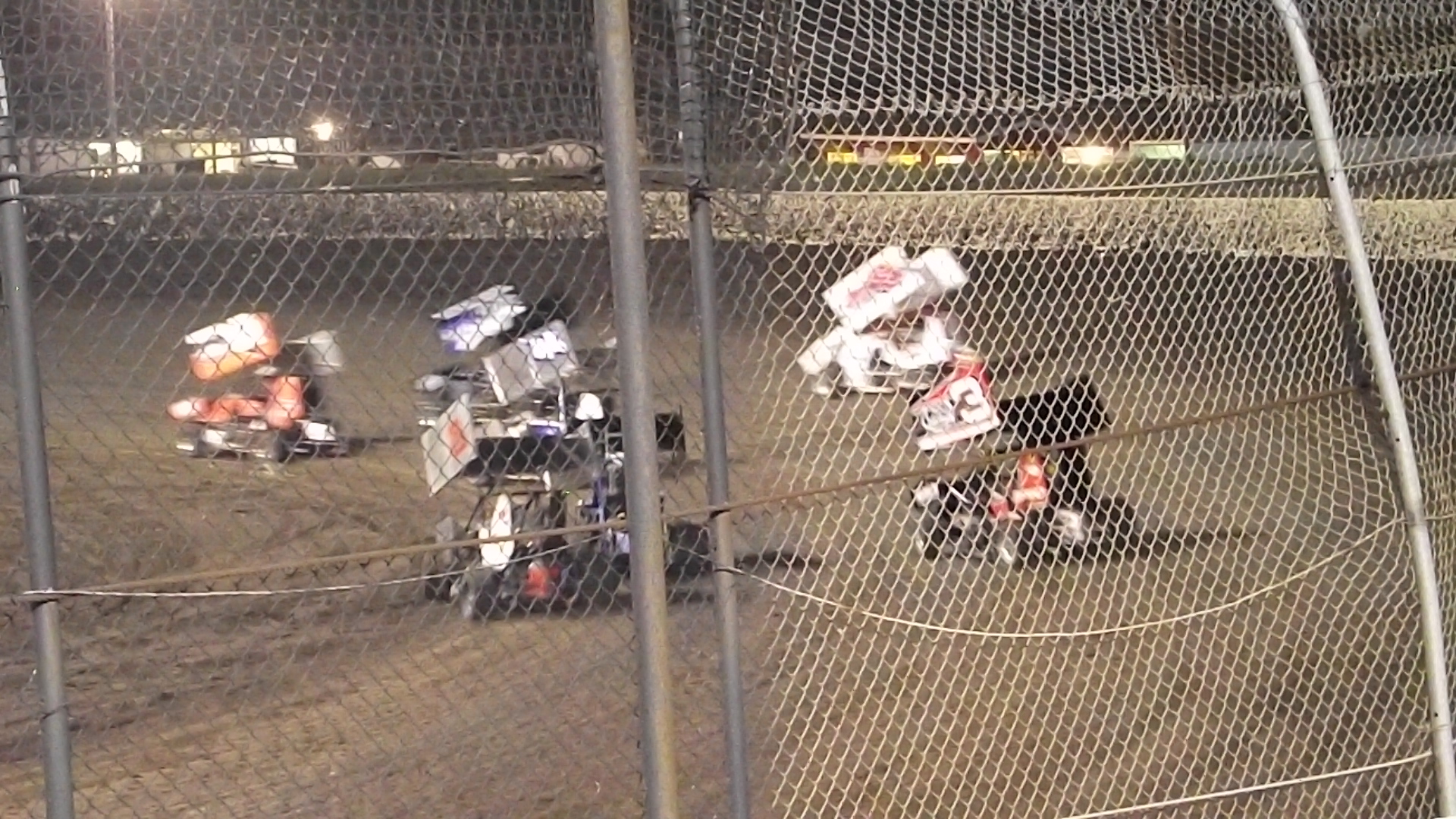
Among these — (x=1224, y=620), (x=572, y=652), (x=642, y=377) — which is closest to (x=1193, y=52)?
(x=642, y=377)

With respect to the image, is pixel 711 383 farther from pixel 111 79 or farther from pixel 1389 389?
pixel 1389 389

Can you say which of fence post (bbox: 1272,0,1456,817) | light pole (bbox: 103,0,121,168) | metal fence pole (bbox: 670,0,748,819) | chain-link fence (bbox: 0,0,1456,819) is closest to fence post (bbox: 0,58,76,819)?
chain-link fence (bbox: 0,0,1456,819)

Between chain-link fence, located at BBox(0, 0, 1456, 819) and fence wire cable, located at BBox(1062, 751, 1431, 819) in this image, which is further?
fence wire cable, located at BBox(1062, 751, 1431, 819)

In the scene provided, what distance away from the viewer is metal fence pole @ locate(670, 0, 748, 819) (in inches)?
114

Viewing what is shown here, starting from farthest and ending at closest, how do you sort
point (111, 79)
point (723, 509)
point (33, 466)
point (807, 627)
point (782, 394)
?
point (807, 627)
point (782, 394)
point (723, 509)
point (111, 79)
point (33, 466)

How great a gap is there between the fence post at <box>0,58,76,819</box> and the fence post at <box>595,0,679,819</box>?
1162mm

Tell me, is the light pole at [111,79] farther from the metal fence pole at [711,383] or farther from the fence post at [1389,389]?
the fence post at [1389,389]

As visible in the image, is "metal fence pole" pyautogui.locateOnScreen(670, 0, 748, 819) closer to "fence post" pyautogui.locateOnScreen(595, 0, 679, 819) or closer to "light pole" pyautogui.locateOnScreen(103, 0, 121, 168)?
"fence post" pyautogui.locateOnScreen(595, 0, 679, 819)

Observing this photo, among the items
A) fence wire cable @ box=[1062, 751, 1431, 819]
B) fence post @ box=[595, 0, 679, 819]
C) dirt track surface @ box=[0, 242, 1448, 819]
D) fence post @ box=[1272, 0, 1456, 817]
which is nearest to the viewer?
fence post @ box=[595, 0, 679, 819]

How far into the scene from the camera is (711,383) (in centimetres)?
292

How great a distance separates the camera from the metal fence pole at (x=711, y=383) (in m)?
2.89

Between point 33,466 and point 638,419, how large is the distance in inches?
47.6

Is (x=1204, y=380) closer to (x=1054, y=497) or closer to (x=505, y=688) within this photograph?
(x=1054, y=497)

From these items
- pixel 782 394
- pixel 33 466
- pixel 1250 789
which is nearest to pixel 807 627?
pixel 782 394
